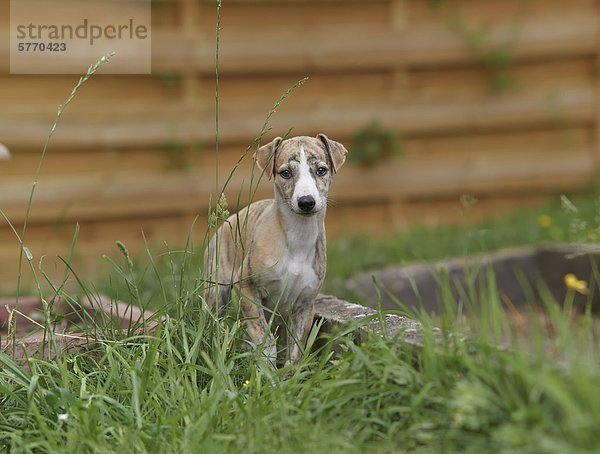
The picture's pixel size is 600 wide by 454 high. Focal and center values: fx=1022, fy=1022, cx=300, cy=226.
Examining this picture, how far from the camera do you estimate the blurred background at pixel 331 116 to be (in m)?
6.58

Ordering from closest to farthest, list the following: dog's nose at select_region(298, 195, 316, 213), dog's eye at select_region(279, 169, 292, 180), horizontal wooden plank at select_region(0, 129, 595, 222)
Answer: dog's nose at select_region(298, 195, 316, 213), dog's eye at select_region(279, 169, 292, 180), horizontal wooden plank at select_region(0, 129, 595, 222)

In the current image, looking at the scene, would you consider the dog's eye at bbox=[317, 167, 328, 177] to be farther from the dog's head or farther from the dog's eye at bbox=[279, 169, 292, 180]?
the dog's eye at bbox=[279, 169, 292, 180]

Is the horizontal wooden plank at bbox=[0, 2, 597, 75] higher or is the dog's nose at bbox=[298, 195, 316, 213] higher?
the horizontal wooden plank at bbox=[0, 2, 597, 75]

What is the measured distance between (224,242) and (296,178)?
560 millimetres

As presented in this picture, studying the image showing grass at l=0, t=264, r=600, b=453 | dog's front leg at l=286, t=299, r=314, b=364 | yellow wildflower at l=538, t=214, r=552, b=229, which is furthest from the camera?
yellow wildflower at l=538, t=214, r=552, b=229

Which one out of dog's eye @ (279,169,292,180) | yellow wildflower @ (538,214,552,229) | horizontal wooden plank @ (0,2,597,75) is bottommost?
yellow wildflower @ (538,214,552,229)

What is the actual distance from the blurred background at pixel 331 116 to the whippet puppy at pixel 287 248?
2.63 metres

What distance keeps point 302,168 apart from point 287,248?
0.99ft

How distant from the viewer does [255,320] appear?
369 cm

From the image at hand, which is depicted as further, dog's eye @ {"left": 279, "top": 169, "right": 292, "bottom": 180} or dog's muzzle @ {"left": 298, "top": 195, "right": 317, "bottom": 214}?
dog's eye @ {"left": 279, "top": 169, "right": 292, "bottom": 180}

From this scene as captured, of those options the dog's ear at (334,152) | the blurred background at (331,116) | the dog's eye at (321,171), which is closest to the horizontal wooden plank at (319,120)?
the blurred background at (331,116)

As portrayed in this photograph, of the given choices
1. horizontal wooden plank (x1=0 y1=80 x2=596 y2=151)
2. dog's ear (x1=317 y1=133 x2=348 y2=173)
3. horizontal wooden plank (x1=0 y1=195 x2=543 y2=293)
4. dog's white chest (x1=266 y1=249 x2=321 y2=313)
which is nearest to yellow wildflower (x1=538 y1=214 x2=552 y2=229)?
horizontal wooden plank (x1=0 y1=195 x2=543 y2=293)

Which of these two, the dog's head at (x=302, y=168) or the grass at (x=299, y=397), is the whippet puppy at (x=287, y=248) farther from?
the grass at (x=299, y=397)

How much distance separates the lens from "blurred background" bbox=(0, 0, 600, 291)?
6578mm
